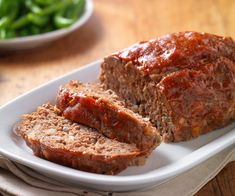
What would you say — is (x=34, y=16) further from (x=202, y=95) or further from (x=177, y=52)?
(x=202, y=95)

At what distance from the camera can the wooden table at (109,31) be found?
22.4 feet

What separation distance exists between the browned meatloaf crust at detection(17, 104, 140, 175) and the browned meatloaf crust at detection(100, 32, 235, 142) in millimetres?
647

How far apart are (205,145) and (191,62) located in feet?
2.68

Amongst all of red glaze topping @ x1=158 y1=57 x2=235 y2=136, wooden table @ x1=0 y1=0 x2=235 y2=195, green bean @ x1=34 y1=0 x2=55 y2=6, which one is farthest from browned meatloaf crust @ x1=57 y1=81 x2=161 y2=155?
green bean @ x1=34 y1=0 x2=55 y2=6

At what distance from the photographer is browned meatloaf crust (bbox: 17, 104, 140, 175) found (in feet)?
14.0

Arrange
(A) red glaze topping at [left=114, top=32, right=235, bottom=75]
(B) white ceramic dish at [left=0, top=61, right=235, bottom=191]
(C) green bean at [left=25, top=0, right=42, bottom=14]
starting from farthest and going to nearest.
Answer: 1. (C) green bean at [left=25, top=0, right=42, bottom=14]
2. (A) red glaze topping at [left=114, top=32, right=235, bottom=75]
3. (B) white ceramic dish at [left=0, top=61, right=235, bottom=191]

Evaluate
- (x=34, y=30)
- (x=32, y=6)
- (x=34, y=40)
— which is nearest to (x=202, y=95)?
(x=34, y=40)

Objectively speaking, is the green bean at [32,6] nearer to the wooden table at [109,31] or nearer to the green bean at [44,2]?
the green bean at [44,2]

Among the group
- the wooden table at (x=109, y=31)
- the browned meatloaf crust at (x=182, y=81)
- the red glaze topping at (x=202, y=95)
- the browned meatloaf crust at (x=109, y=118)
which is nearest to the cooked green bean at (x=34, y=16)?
the wooden table at (x=109, y=31)

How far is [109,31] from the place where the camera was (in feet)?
26.5

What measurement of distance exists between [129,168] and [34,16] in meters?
3.81

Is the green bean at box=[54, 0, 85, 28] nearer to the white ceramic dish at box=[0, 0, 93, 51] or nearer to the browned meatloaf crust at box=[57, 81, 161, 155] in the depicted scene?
the white ceramic dish at box=[0, 0, 93, 51]

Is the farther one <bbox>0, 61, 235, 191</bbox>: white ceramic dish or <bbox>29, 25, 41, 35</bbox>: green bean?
<bbox>29, 25, 41, 35</bbox>: green bean

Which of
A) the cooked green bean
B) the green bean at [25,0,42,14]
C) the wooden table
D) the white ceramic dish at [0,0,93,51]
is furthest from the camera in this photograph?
the green bean at [25,0,42,14]
